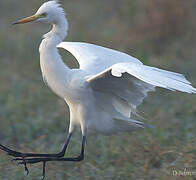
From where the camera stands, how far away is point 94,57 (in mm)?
5535

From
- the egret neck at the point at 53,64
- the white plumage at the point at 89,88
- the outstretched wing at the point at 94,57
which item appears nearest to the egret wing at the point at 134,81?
the white plumage at the point at 89,88

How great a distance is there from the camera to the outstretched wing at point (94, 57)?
5.33m

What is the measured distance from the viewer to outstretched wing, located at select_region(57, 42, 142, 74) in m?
5.33

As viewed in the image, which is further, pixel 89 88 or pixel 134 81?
pixel 89 88

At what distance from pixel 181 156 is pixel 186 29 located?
18.2 ft

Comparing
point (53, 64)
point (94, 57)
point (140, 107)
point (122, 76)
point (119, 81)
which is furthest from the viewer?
point (140, 107)

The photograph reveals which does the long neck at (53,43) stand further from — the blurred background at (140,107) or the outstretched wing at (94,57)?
the blurred background at (140,107)

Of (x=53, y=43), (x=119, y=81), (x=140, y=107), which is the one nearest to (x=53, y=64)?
(x=53, y=43)

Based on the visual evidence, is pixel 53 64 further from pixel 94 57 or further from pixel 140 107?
pixel 140 107

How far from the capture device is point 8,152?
4996 millimetres

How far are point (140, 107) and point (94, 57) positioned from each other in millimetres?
1890

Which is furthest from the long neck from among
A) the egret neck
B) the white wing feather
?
the white wing feather

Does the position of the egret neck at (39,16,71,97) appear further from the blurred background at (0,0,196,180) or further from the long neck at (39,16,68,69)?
the blurred background at (0,0,196,180)

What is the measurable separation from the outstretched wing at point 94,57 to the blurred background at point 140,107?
0.86 m
